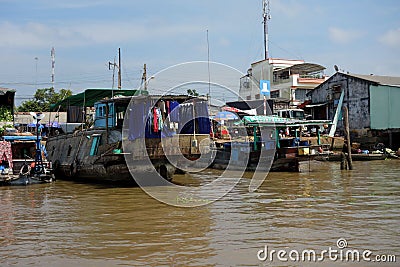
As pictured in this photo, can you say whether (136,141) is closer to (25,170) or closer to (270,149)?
(25,170)

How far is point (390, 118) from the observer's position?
2989cm

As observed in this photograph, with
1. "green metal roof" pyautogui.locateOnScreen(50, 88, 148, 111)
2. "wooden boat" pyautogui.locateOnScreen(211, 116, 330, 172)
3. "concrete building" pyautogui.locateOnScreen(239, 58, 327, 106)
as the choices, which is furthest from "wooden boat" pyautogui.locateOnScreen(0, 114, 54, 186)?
"concrete building" pyautogui.locateOnScreen(239, 58, 327, 106)

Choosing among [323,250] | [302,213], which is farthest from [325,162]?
[323,250]

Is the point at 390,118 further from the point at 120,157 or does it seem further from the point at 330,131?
the point at 120,157

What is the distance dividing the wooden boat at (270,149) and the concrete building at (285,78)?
16523 millimetres

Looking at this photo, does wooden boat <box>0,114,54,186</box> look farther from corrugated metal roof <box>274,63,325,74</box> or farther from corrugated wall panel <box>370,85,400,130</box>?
corrugated metal roof <box>274,63,325,74</box>

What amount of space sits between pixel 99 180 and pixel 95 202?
4.15 meters

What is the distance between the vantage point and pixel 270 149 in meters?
19.9

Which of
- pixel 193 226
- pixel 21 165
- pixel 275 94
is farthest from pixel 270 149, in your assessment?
pixel 275 94

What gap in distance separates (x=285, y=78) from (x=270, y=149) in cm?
2126

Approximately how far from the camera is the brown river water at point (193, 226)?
6.33 meters

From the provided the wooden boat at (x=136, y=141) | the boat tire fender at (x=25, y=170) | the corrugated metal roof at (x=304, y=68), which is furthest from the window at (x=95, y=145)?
the corrugated metal roof at (x=304, y=68)

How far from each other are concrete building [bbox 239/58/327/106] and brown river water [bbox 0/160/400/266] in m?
25.8

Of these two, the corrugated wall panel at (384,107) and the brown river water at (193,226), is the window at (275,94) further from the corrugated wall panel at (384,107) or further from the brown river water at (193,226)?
the brown river water at (193,226)
